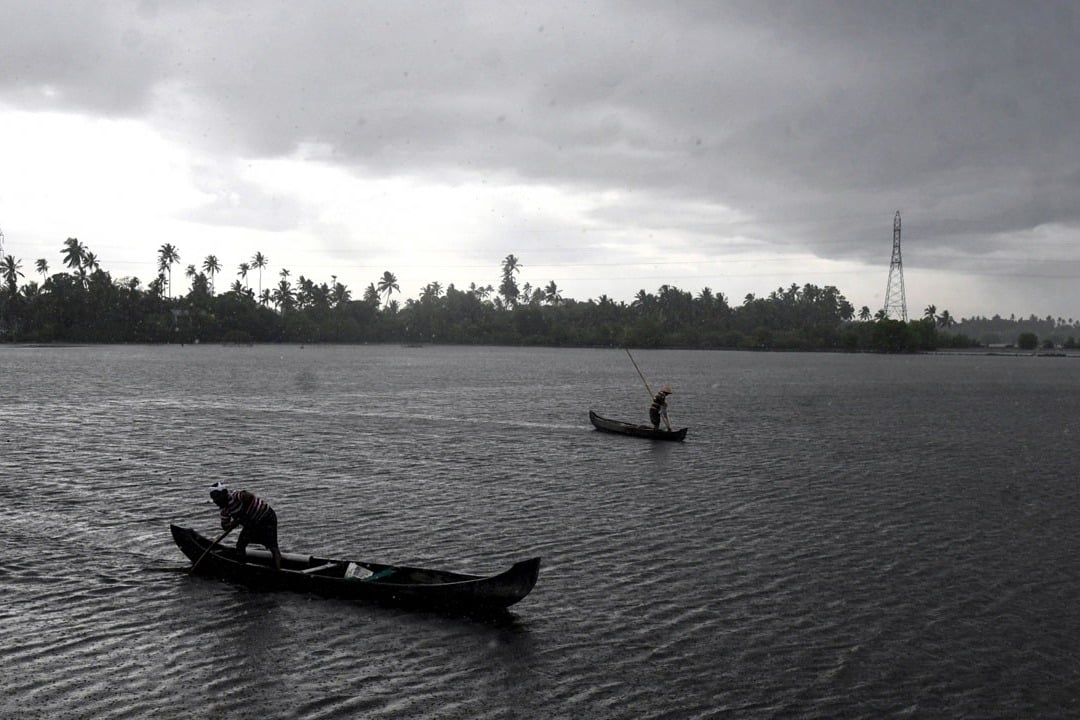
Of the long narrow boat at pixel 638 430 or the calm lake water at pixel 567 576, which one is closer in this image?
the calm lake water at pixel 567 576

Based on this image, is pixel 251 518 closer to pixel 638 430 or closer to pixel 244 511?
pixel 244 511

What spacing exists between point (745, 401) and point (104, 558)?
7970 cm

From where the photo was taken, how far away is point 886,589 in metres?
24.5

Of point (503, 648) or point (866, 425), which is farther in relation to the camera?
point (866, 425)

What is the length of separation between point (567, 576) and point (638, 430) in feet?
115

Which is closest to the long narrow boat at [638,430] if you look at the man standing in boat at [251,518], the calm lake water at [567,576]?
the calm lake water at [567,576]

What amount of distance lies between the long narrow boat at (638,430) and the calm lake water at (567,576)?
1.11 metres

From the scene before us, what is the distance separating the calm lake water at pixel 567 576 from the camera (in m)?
17.2

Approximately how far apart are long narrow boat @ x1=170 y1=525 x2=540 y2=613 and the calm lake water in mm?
444

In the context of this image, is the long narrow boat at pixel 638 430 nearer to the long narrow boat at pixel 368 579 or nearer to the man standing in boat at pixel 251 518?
the long narrow boat at pixel 368 579

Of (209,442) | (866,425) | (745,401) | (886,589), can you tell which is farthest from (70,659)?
(745,401)

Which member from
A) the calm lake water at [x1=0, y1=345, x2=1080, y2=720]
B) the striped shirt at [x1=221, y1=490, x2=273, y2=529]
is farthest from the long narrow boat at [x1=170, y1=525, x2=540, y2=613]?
the striped shirt at [x1=221, y1=490, x2=273, y2=529]

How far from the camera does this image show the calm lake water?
17.2 metres

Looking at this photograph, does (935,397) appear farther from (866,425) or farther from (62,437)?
(62,437)
